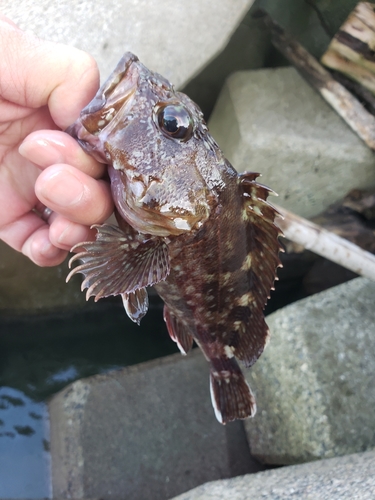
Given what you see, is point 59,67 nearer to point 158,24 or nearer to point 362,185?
point 158,24

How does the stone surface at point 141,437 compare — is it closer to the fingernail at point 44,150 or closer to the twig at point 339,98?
the fingernail at point 44,150

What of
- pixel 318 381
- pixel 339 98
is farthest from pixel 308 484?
pixel 339 98

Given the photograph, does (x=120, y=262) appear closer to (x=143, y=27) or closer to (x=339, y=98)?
(x=143, y=27)

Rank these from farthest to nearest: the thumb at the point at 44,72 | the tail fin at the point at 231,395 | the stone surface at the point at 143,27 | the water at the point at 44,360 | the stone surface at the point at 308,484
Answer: the water at the point at 44,360, the stone surface at the point at 143,27, the tail fin at the point at 231,395, the stone surface at the point at 308,484, the thumb at the point at 44,72

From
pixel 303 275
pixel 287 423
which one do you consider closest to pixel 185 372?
pixel 287 423

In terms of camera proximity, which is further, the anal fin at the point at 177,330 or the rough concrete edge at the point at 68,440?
the rough concrete edge at the point at 68,440

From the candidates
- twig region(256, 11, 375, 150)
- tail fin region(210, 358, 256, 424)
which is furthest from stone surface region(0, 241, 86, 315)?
twig region(256, 11, 375, 150)

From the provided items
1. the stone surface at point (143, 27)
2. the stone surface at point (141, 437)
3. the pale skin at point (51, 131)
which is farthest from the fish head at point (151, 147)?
the stone surface at point (141, 437)
